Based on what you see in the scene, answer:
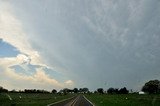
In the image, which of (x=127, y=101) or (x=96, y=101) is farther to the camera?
(x=96, y=101)

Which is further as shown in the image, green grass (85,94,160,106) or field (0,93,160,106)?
green grass (85,94,160,106)

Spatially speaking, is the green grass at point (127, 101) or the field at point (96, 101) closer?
the field at point (96, 101)

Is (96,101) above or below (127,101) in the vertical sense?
above
